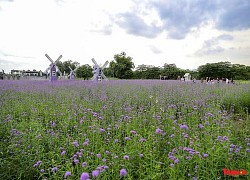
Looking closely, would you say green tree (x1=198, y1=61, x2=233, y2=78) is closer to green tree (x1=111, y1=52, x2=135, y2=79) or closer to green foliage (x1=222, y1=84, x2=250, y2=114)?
green tree (x1=111, y1=52, x2=135, y2=79)

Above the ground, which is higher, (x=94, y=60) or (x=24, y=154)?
(x=94, y=60)

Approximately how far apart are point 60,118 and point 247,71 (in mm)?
63408

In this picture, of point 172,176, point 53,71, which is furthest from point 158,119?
point 53,71

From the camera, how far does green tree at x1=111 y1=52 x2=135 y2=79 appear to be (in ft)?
175

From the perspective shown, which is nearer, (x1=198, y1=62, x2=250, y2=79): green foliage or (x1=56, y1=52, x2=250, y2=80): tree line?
(x1=56, y1=52, x2=250, y2=80): tree line

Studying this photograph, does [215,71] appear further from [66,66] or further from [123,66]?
[66,66]

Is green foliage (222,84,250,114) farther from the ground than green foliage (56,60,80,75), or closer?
closer

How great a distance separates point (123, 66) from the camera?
52750mm

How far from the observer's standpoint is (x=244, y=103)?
744 cm

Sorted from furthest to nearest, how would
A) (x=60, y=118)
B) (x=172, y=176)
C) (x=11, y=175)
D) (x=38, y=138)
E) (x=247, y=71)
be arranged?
1. (x=247, y=71)
2. (x=60, y=118)
3. (x=38, y=138)
4. (x=11, y=175)
5. (x=172, y=176)

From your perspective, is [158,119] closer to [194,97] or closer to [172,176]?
[172,176]

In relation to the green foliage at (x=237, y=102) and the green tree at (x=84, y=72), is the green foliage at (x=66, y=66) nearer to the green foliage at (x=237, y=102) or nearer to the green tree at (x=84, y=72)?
the green tree at (x=84, y=72)

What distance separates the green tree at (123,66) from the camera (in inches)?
2105

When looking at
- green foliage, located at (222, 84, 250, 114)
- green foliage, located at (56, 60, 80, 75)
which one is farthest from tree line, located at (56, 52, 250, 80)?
green foliage, located at (222, 84, 250, 114)
